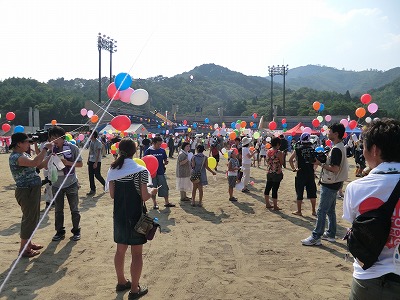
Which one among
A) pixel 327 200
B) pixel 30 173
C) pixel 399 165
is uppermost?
pixel 399 165

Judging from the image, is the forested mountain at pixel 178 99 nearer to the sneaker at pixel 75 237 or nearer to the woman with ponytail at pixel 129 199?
the sneaker at pixel 75 237

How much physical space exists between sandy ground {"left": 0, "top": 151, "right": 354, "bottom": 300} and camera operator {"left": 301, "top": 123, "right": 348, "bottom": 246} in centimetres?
29

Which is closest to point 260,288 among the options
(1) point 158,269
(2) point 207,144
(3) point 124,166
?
(1) point 158,269

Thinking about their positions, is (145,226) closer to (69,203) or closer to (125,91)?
(69,203)

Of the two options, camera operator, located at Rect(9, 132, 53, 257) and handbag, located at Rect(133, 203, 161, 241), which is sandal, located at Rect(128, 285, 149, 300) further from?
camera operator, located at Rect(9, 132, 53, 257)

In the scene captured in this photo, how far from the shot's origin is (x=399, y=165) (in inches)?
65.2

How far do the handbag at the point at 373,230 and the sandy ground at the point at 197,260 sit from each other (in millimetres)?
2037

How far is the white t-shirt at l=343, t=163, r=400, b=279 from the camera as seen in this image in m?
1.60

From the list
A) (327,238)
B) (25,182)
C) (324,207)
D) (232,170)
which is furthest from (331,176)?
(25,182)

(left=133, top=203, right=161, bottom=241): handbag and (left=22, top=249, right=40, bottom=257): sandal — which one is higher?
(left=133, top=203, right=161, bottom=241): handbag

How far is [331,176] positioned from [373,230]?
3.23 meters

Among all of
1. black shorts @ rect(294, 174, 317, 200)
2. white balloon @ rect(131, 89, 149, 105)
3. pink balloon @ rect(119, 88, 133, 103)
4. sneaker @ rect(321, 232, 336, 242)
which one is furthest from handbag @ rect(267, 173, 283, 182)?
pink balloon @ rect(119, 88, 133, 103)

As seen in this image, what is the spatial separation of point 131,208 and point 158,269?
1.25 meters

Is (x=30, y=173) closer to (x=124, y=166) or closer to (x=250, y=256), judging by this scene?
(x=124, y=166)
